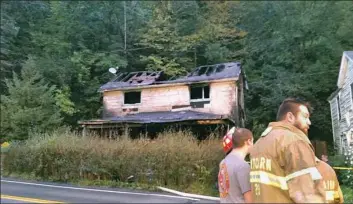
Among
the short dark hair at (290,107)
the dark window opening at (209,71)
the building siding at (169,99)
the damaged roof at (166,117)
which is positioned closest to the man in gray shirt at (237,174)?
the short dark hair at (290,107)

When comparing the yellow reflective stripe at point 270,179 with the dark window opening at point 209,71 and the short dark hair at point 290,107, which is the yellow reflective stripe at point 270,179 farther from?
the dark window opening at point 209,71

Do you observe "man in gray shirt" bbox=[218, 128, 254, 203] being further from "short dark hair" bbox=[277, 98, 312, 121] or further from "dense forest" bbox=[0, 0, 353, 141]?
"dense forest" bbox=[0, 0, 353, 141]

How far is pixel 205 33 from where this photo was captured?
3562 cm

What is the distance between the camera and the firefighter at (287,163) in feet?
8.73

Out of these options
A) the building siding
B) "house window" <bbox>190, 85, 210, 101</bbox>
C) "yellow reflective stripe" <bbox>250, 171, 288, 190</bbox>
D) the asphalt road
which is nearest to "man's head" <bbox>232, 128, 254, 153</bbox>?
"yellow reflective stripe" <bbox>250, 171, 288, 190</bbox>

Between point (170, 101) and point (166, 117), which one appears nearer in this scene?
point (166, 117)

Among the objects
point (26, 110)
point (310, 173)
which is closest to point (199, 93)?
point (26, 110)

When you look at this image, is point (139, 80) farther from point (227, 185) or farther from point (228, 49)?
point (227, 185)

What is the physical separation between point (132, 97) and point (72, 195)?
16.3m

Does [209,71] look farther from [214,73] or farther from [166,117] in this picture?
[166,117]

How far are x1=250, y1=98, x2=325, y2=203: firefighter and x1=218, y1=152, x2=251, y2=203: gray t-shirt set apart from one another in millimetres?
732

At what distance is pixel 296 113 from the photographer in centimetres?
305

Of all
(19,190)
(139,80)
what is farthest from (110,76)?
(19,190)

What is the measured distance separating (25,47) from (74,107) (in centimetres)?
679
